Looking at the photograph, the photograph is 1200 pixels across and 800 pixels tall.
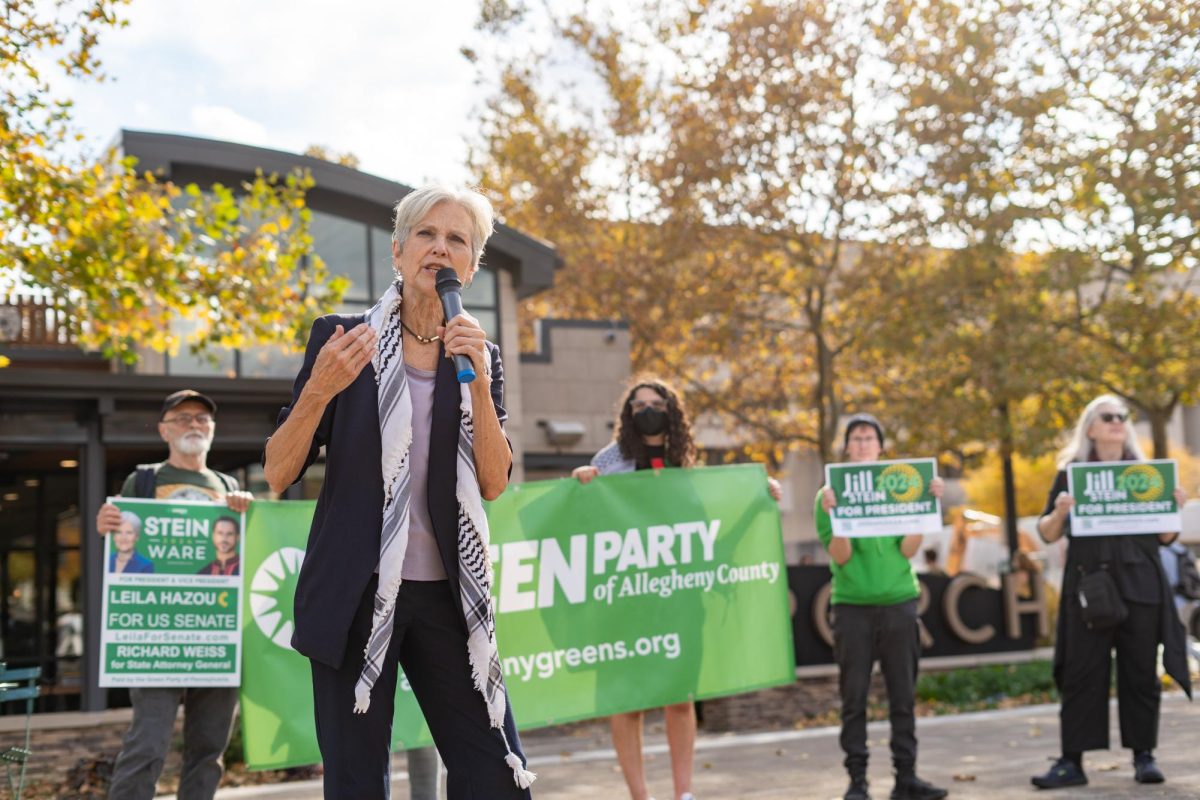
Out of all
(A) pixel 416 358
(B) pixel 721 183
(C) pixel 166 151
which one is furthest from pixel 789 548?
(A) pixel 416 358

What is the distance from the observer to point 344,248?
765 inches

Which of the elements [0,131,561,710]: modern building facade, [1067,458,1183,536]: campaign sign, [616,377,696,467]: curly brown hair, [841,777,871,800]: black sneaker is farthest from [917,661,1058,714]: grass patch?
[0,131,561,710]: modern building facade

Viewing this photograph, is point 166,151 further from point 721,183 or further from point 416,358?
point 416,358

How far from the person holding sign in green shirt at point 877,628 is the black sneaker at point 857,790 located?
141mm

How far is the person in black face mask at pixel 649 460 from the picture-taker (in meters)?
6.98

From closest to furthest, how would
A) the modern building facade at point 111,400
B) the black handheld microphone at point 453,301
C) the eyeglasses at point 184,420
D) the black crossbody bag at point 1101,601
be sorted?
the black handheld microphone at point 453,301
the eyeglasses at point 184,420
the black crossbody bag at point 1101,601
the modern building facade at point 111,400

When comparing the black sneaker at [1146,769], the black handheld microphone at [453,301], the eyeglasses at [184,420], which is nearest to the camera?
the black handheld microphone at [453,301]

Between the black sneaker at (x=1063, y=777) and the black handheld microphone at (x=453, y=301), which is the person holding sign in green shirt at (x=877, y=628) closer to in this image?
the black sneaker at (x=1063, y=777)

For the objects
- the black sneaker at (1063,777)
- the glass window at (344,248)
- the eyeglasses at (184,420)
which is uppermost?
the glass window at (344,248)

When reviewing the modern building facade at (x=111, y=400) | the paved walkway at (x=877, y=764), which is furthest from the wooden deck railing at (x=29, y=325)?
the paved walkway at (x=877, y=764)

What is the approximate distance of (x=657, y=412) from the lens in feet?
24.5

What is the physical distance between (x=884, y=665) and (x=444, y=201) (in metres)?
4.94

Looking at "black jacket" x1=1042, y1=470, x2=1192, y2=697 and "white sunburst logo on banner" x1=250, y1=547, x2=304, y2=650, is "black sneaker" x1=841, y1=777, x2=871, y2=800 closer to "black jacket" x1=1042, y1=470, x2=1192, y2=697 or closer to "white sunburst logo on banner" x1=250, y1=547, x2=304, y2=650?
"black jacket" x1=1042, y1=470, x2=1192, y2=697

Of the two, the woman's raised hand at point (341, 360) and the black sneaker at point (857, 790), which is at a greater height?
the woman's raised hand at point (341, 360)
